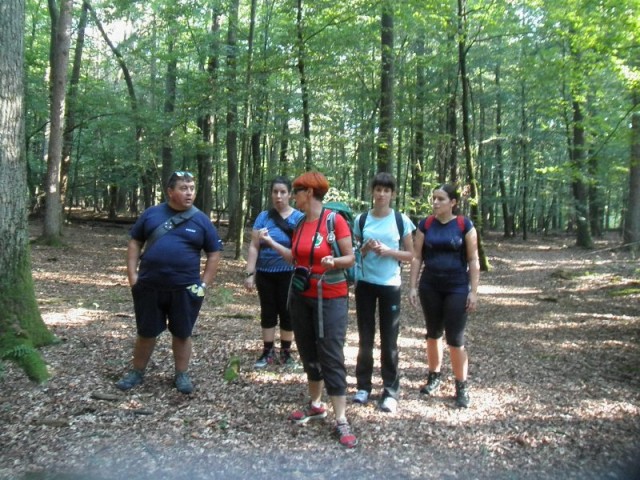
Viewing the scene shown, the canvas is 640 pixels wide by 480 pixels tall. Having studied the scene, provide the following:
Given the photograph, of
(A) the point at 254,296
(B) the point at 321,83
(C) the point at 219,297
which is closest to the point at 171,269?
(C) the point at 219,297

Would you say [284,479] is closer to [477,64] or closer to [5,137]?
[5,137]

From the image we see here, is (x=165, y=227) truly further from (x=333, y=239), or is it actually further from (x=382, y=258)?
(x=382, y=258)

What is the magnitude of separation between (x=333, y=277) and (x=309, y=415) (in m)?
1.17

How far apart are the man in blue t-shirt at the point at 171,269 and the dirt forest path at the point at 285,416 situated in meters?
0.49

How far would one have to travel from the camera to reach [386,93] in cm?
1340

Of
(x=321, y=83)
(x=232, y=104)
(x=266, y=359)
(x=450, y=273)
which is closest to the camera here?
(x=450, y=273)

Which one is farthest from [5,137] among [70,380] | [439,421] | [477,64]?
[477,64]

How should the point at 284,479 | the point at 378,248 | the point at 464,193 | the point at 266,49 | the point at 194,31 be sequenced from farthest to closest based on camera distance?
the point at 194,31
the point at 464,193
the point at 266,49
the point at 378,248
the point at 284,479

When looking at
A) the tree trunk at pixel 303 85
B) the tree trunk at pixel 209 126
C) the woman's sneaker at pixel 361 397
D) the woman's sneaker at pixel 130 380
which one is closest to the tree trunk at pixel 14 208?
the woman's sneaker at pixel 130 380

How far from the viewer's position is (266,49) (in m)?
13.4

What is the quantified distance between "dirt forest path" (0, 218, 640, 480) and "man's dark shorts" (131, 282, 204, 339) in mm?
562

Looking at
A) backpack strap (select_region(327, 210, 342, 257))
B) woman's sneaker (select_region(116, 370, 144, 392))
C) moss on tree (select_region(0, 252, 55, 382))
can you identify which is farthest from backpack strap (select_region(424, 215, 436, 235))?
moss on tree (select_region(0, 252, 55, 382))

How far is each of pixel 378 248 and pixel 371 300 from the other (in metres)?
0.53

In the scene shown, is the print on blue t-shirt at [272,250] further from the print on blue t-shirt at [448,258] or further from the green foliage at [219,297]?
the green foliage at [219,297]
